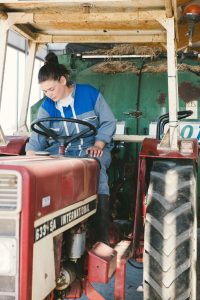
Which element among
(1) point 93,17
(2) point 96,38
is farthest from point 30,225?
(2) point 96,38

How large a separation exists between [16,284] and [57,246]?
0.42 m

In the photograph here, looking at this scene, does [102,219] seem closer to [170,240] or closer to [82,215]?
[82,215]

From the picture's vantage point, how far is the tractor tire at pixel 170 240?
8.52ft

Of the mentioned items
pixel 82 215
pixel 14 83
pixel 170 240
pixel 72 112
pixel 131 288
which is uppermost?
pixel 14 83

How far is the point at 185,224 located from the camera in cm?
267

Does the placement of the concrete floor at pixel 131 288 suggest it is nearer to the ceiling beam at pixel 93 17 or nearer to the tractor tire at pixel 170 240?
the tractor tire at pixel 170 240

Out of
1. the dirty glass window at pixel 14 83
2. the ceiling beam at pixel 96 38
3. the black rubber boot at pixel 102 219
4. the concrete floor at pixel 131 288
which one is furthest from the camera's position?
the dirty glass window at pixel 14 83

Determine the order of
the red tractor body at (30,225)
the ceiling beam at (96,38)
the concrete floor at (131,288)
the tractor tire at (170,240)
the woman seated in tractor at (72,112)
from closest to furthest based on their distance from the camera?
the red tractor body at (30,225) < the tractor tire at (170,240) < the woman seated in tractor at (72,112) < the concrete floor at (131,288) < the ceiling beam at (96,38)

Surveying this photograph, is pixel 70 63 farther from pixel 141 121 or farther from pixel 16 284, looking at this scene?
pixel 16 284

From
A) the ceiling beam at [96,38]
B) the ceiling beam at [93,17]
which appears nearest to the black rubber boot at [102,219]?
the ceiling beam at [93,17]

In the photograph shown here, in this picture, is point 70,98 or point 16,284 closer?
point 16,284

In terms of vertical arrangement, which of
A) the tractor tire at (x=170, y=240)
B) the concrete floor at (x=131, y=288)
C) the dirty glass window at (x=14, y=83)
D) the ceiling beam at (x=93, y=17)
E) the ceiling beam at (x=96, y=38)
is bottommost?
the concrete floor at (x=131, y=288)

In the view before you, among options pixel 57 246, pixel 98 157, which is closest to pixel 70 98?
pixel 98 157

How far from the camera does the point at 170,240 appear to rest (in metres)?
2.63
